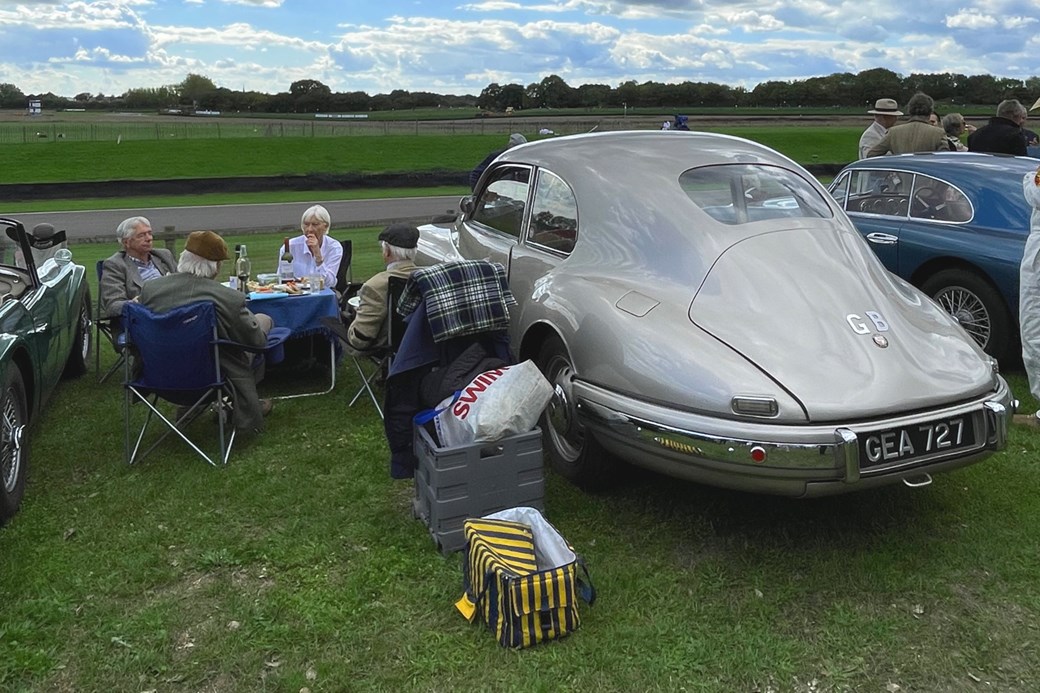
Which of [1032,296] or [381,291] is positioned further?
[1032,296]

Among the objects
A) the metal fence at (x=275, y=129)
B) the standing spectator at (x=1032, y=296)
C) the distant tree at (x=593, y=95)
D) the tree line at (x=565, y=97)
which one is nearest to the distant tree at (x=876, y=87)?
the tree line at (x=565, y=97)

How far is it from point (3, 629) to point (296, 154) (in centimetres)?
3062

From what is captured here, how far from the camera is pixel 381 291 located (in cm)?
531

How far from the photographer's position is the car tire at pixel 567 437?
4.49 metres

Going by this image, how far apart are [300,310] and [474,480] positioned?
3006 millimetres

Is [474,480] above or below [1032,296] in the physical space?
below

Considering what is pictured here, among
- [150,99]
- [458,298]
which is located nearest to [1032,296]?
[458,298]

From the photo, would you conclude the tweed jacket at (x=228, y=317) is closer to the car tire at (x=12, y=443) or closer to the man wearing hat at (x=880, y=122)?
the car tire at (x=12, y=443)

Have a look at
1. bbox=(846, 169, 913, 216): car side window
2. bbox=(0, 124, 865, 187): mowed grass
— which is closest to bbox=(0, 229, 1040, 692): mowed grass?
bbox=(846, 169, 913, 216): car side window

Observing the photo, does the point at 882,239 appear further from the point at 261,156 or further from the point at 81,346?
the point at 261,156

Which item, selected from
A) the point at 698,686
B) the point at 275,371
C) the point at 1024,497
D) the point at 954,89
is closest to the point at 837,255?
the point at 1024,497

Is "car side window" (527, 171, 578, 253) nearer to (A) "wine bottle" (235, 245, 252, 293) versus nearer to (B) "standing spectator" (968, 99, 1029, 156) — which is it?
(A) "wine bottle" (235, 245, 252, 293)

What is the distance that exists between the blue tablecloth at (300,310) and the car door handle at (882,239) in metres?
4.43

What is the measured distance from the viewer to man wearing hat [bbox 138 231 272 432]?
5.29 m
